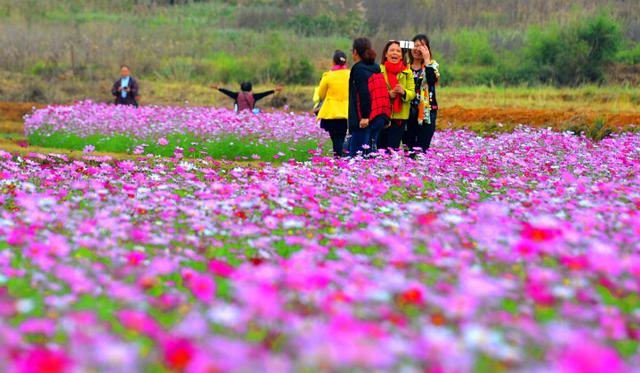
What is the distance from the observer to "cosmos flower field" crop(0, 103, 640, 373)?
2.66m

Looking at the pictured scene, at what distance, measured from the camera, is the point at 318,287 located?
334 cm

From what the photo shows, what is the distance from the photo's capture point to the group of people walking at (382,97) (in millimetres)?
10578

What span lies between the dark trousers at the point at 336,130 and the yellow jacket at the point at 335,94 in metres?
0.19

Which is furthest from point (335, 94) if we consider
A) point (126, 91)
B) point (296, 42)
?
point (296, 42)

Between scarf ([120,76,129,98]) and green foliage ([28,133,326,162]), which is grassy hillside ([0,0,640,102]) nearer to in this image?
scarf ([120,76,129,98])

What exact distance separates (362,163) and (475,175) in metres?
1.23

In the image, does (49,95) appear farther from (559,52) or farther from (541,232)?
(541,232)

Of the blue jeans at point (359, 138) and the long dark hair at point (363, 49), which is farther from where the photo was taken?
the blue jeans at point (359, 138)

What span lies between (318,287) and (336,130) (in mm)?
8315

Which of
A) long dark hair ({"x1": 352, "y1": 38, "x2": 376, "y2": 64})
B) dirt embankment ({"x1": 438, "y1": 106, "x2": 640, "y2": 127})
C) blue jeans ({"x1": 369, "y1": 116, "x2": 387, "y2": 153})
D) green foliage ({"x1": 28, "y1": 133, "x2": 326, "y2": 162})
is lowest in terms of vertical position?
green foliage ({"x1": 28, "y1": 133, "x2": 326, "y2": 162})

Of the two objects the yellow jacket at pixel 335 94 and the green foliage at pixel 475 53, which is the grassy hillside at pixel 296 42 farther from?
the yellow jacket at pixel 335 94

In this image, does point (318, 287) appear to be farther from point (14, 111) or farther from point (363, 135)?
point (14, 111)

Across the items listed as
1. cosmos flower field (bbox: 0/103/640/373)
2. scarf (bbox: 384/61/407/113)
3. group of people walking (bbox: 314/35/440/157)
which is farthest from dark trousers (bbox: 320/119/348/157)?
cosmos flower field (bbox: 0/103/640/373)

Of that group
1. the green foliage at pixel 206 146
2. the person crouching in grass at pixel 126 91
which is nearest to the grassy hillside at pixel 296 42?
the person crouching in grass at pixel 126 91
